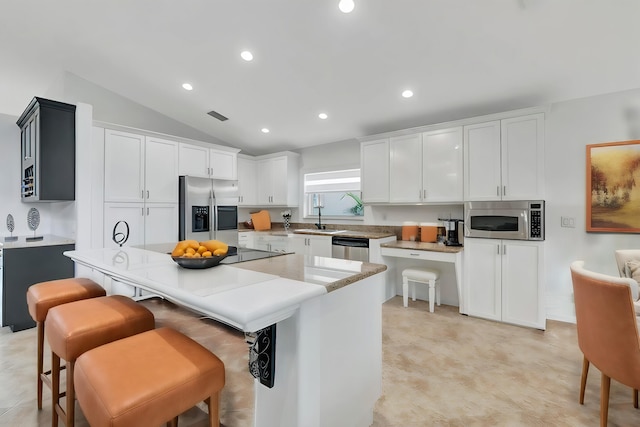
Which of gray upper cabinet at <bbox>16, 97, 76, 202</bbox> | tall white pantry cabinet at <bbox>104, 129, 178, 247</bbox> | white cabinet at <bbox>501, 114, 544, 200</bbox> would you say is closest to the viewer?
white cabinet at <bbox>501, 114, 544, 200</bbox>

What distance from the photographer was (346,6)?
2326 millimetres

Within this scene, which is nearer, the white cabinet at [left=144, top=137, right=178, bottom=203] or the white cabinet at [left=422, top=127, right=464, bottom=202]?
the white cabinet at [left=422, top=127, right=464, bottom=202]

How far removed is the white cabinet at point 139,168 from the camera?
143 inches

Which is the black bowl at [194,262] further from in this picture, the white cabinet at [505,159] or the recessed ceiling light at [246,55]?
the white cabinet at [505,159]

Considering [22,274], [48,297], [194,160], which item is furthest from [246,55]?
[22,274]

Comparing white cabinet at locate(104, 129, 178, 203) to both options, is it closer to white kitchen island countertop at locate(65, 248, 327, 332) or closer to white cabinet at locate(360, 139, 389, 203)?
white kitchen island countertop at locate(65, 248, 327, 332)

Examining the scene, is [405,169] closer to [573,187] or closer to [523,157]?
[523,157]

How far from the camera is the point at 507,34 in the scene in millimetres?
2357

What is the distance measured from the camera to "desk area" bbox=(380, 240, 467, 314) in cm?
342

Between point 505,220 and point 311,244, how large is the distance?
255 centimetres

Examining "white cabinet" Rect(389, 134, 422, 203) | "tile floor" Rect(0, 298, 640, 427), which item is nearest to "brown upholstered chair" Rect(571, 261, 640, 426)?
"tile floor" Rect(0, 298, 640, 427)

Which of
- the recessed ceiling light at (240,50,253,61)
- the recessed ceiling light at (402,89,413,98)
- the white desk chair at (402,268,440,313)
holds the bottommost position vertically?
the white desk chair at (402,268,440,313)

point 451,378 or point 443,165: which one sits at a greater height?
point 443,165

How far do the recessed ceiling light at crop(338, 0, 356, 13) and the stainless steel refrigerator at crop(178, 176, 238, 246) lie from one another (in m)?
2.91
